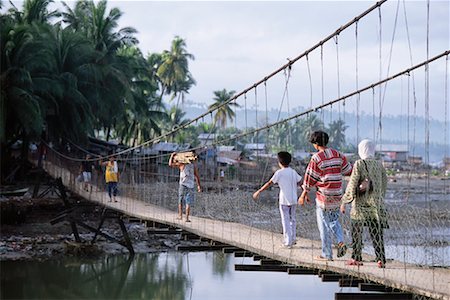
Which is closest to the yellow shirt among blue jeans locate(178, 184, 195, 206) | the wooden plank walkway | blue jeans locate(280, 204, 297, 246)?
the wooden plank walkway

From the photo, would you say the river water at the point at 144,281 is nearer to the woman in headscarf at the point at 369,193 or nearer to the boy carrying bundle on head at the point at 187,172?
the boy carrying bundle on head at the point at 187,172

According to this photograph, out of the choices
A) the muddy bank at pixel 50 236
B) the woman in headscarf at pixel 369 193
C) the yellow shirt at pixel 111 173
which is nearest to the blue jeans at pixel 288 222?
the woman in headscarf at pixel 369 193

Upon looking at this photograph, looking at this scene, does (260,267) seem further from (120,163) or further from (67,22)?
(67,22)

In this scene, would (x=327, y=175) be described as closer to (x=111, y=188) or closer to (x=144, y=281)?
(x=111, y=188)

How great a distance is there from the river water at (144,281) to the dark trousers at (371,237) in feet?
24.3

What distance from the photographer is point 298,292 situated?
509 inches

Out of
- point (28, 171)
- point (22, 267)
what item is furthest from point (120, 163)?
point (22, 267)

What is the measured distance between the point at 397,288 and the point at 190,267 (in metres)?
10.9

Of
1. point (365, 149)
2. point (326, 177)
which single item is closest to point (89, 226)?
point (326, 177)

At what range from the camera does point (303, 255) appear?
5.85 metres

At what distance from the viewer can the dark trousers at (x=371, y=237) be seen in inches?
196

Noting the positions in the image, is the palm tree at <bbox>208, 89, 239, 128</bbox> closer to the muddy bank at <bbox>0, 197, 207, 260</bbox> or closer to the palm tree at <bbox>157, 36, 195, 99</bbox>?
the palm tree at <bbox>157, 36, 195, 99</bbox>

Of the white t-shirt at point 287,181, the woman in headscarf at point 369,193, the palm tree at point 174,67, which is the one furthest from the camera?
the palm tree at point 174,67

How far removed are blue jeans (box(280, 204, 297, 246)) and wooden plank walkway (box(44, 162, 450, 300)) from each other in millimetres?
88
